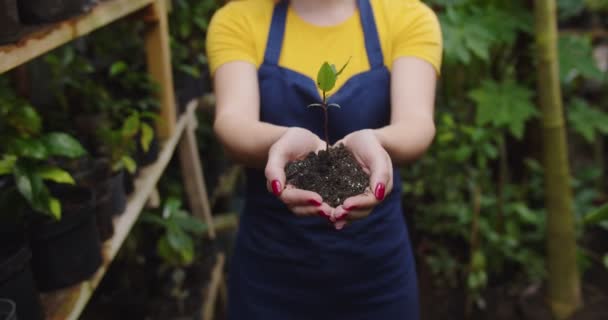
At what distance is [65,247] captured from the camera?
3.26ft

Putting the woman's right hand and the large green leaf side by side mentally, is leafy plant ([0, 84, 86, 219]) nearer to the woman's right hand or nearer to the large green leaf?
the woman's right hand

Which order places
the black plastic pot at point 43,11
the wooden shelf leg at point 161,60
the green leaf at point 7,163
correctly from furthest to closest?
the wooden shelf leg at point 161,60, the black plastic pot at point 43,11, the green leaf at point 7,163

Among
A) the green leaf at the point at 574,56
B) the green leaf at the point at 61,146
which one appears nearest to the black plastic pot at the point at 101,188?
the green leaf at the point at 61,146

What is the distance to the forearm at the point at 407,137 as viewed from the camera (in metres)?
0.89

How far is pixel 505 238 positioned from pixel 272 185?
1.81 m

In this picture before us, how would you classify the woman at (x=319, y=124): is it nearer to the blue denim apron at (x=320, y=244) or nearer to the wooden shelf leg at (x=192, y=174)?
the blue denim apron at (x=320, y=244)

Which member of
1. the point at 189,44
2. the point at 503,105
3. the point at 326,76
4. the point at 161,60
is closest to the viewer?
the point at 326,76

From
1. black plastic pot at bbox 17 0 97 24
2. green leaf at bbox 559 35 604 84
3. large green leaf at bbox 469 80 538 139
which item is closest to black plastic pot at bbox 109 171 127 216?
black plastic pot at bbox 17 0 97 24

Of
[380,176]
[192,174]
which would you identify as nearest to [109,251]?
[380,176]

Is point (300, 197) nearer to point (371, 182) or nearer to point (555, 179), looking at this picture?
point (371, 182)

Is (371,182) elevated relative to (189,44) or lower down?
elevated

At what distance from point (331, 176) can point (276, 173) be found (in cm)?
11

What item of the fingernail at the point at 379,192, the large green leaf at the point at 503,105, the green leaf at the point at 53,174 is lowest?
the large green leaf at the point at 503,105

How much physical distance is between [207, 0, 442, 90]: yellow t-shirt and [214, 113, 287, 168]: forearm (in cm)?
13
